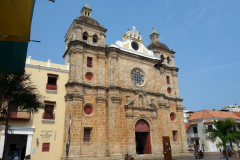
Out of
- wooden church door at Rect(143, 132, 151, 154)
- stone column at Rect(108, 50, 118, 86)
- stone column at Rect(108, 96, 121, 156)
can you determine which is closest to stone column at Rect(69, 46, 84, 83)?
stone column at Rect(108, 50, 118, 86)

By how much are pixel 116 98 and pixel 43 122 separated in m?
7.85

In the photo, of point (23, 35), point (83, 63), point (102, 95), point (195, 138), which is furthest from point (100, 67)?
point (195, 138)

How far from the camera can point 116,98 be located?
20.4m

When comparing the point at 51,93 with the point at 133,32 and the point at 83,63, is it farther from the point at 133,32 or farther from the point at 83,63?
the point at 133,32

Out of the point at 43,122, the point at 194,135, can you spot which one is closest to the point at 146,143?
the point at 43,122

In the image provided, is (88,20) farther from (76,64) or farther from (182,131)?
(182,131)

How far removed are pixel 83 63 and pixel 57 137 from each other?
331 inches

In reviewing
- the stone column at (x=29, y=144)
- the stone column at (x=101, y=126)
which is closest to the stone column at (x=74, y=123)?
the stone column at (x=101, y=126)

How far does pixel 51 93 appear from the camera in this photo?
18.7 m

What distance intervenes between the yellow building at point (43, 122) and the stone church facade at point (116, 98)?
0.82 m

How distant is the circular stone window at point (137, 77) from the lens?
23806mm

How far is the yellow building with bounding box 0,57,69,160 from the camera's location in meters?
16.3

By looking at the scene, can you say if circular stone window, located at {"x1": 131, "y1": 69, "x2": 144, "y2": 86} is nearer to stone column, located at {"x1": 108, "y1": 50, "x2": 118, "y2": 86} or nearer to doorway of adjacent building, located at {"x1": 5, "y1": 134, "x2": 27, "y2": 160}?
stone column, located at {"x1": 108, "y1": 50, "x2": 118, "y2": 86}

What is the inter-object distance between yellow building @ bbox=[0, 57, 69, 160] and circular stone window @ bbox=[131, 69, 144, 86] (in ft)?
28.0
